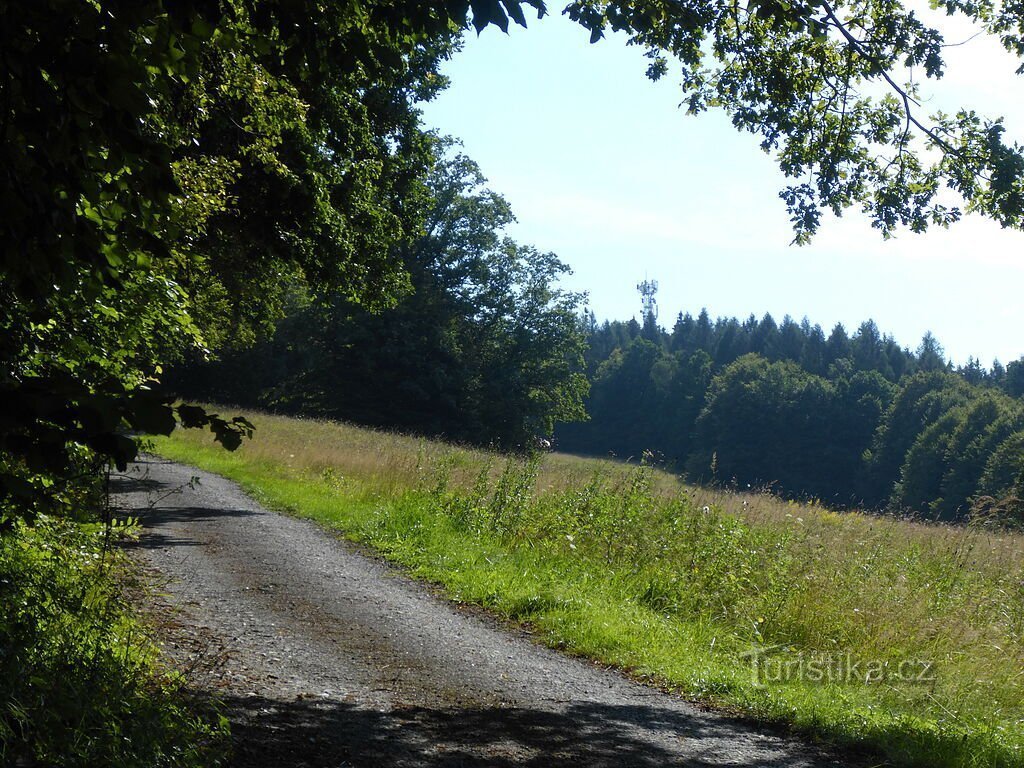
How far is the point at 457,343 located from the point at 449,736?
47.2m

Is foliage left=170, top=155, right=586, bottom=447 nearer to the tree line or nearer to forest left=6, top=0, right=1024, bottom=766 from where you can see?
the tree line

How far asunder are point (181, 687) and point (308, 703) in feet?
2.92

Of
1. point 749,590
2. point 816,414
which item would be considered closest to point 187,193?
point 749,590

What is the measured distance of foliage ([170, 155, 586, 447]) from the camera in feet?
170

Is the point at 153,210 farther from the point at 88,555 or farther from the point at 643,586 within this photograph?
the point at 643,586

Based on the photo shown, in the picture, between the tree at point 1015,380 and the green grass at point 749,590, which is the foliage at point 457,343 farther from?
the tree at point 1015,380

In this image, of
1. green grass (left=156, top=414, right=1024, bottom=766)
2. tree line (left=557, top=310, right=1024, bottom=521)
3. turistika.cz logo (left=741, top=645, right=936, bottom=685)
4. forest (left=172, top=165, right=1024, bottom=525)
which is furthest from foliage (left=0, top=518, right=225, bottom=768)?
tree line (left=557, top=310, right=1024, bottom=521)

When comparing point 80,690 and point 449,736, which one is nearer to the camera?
point 80,690

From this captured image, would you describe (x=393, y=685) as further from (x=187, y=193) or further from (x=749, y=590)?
(x=187, y=193)

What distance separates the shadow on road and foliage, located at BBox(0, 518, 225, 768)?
38 centimetres

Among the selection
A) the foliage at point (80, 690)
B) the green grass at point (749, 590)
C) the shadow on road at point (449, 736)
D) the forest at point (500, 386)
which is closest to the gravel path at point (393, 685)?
the shadow on road at point (449, 736)

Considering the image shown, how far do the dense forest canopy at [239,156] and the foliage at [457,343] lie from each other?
1148 inches

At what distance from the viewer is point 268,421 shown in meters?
34.1

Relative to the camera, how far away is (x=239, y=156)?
13742 millimetres
